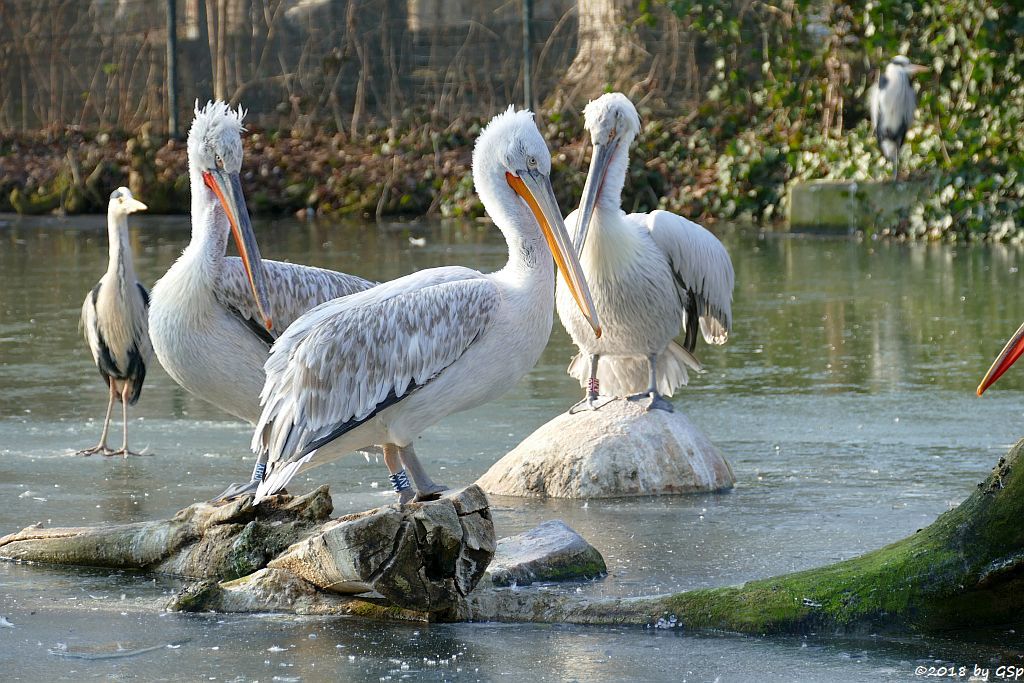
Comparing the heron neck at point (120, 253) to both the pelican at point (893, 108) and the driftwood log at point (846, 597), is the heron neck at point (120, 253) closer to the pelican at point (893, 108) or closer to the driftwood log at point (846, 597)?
the driftwood log at point (846, 597)

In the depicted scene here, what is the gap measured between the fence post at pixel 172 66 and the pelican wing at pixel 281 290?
14.1 meters

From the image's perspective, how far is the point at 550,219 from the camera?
4875 millimetres

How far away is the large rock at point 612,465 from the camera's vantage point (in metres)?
5.72

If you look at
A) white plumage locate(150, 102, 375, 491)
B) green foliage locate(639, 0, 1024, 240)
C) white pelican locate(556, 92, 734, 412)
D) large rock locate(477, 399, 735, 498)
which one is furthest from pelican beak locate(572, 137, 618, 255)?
green foliage locate(639, 0, 1024, 240)

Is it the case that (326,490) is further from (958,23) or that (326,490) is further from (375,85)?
(375,85)

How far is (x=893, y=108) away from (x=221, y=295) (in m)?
10.7

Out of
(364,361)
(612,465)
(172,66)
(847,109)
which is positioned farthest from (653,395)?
(172,66)

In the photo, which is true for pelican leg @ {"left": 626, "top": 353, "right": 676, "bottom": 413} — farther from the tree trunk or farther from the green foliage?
the tree trunk

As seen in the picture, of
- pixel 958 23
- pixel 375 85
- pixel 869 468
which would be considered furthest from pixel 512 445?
pixel 375 85

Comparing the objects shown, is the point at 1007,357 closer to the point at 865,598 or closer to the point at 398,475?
the point at 865,598

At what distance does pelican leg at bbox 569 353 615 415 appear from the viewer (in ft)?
20.5

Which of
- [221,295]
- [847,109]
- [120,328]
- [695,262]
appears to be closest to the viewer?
[221,295]

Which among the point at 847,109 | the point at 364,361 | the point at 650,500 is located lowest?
the point at 650,500

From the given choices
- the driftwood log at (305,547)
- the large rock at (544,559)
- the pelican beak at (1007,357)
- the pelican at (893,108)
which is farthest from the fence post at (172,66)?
the pelican beak at (1007,357)
